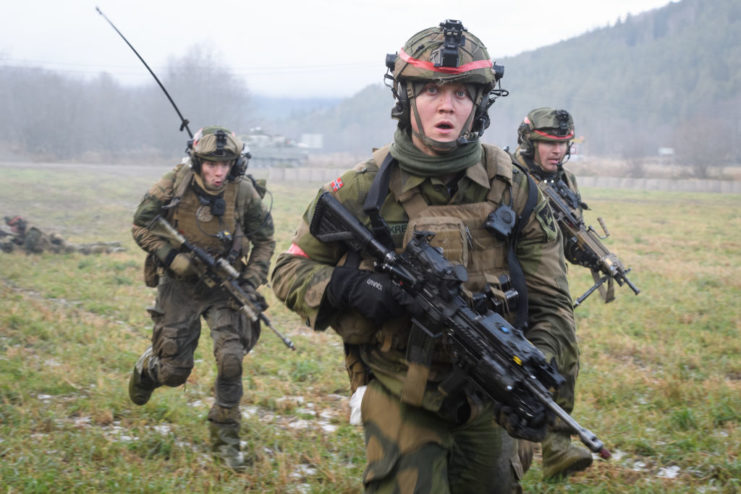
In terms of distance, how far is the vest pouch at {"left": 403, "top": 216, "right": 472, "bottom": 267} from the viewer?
2955 mm

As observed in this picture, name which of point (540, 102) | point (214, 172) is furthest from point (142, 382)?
point (540, 102)

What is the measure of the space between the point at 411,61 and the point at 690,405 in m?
4.27

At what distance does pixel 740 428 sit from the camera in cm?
515

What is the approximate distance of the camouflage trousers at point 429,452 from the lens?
2803 mm

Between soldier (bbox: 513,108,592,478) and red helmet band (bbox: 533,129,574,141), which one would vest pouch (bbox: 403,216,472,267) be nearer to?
soldier (bbox: 513,108,592,478)

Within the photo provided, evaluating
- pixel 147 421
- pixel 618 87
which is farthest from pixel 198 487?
pixel 618 87

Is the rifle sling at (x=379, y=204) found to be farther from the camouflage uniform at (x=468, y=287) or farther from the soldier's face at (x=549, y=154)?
the soldier's face at (x=549, y=154)

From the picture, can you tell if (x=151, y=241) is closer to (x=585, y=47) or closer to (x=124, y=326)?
(x=124, y=326)

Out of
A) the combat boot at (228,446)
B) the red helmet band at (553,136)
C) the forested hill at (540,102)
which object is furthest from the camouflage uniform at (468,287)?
the forested hill at (540,102)

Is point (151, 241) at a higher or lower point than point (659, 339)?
higher

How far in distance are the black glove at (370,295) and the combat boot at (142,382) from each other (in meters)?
2.92

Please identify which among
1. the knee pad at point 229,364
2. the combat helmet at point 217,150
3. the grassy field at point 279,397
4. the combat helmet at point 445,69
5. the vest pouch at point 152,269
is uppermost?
the combat helmet at point 445,69

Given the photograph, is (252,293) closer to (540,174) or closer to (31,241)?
(540,174)

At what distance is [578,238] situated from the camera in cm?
630
